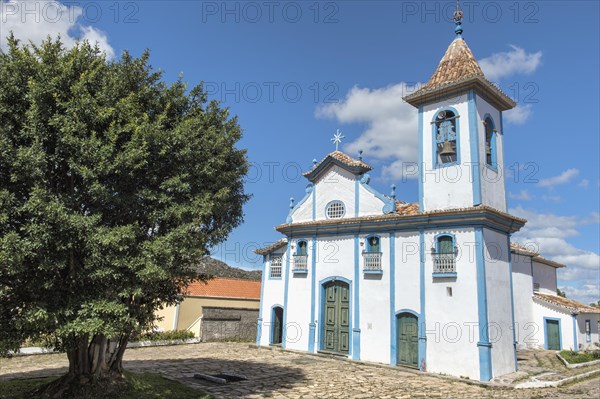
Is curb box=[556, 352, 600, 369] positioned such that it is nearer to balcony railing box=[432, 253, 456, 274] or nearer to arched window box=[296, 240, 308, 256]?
balcony railing box=[432, 253, 456, 274]

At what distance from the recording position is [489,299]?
50.4 ft

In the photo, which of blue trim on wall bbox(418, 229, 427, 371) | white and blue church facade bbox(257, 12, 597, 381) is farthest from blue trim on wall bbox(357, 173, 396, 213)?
blue trim on wall bbox(418, 229, 427, 371)

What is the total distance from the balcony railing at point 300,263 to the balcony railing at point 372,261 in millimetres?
3391

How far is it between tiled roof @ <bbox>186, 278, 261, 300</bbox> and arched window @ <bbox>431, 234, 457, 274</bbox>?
15.5 metres

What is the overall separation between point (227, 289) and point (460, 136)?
18.8 metres

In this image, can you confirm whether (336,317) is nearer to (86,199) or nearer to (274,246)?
(274,246)

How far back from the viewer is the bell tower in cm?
1634

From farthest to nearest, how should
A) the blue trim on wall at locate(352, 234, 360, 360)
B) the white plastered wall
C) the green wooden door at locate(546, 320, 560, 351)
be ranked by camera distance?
the green wooden door at locate(546, 320, 560, 351), the blue trim on wall at locate(352, 234, 360, 360), the white plastered wall

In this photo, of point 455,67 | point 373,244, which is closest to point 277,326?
point 373,244

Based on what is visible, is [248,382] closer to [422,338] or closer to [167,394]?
[167,394]

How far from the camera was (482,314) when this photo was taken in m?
15.0

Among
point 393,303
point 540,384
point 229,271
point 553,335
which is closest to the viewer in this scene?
point 540,384

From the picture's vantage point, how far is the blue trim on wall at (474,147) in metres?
15.9

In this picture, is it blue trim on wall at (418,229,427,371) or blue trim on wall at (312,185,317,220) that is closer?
blue trim on wall at (418,229,427,371)
